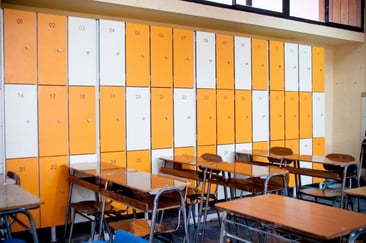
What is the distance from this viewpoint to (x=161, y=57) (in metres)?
5.04

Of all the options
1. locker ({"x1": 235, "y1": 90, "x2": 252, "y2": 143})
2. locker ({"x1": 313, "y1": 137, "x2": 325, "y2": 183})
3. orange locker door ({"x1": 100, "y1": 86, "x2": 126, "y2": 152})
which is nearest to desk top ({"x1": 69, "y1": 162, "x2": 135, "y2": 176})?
orange locker door ({"x1": 100, "y1": 86, "x2": 126, "y2": 152})

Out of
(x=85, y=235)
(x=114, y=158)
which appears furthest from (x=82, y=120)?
(x=85, y=235)

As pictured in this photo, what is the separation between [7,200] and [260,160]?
13.1 feet

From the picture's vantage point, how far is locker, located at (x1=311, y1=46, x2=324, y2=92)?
6.59 meters

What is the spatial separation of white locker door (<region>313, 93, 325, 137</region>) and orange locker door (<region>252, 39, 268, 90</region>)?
1.20 meters

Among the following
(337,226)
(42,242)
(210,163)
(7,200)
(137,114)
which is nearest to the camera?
(337,226)

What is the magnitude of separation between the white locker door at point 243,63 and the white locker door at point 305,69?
1.10m

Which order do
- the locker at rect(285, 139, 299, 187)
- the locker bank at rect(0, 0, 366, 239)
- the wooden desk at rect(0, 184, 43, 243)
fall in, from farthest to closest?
1. the locker at rect(285, 139, 299, 187)
2. the locker bank at rect(0, 0, 366, 239)
3. the wooden desk at rect(0, 184, 43, 243)

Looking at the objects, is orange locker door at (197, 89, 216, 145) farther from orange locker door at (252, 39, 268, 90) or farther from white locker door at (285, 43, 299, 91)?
white locker door at (285, 43, 299, 91)

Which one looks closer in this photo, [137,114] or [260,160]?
[137,114]

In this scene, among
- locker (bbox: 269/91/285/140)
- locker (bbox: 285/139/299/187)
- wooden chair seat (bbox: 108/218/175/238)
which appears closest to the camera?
wooden chair seat (bbox: 108/218/175/238)

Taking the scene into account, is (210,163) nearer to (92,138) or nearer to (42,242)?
(92,138)

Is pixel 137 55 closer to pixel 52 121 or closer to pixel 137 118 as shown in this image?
pixel 137 118

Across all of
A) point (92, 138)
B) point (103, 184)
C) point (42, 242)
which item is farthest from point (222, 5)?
point (42, 242)
